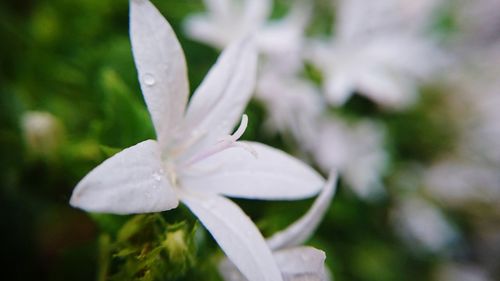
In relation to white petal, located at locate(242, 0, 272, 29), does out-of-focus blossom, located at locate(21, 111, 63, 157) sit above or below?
below

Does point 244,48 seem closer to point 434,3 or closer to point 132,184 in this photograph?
point 132,184

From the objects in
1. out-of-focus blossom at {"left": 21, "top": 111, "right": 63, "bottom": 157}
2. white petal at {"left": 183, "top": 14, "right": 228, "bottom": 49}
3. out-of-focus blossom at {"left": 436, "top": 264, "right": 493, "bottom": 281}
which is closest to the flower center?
out-of-focus blossom at {"left": 21, "top": 111, "right": 63, "bottom": 157}

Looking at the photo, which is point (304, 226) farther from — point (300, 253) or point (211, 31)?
point (211, 31)

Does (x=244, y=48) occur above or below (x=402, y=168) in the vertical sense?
above

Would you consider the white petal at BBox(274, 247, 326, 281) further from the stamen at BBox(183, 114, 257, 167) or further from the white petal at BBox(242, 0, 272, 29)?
the white petal at BBox(242, 0, 272, 29)

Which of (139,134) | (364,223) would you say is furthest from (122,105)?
(364,223)

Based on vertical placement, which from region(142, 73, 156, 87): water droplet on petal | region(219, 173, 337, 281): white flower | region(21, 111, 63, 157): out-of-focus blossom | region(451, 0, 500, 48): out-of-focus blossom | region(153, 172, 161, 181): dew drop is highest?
region(142, 73, 156, 87): water droplet on petal
